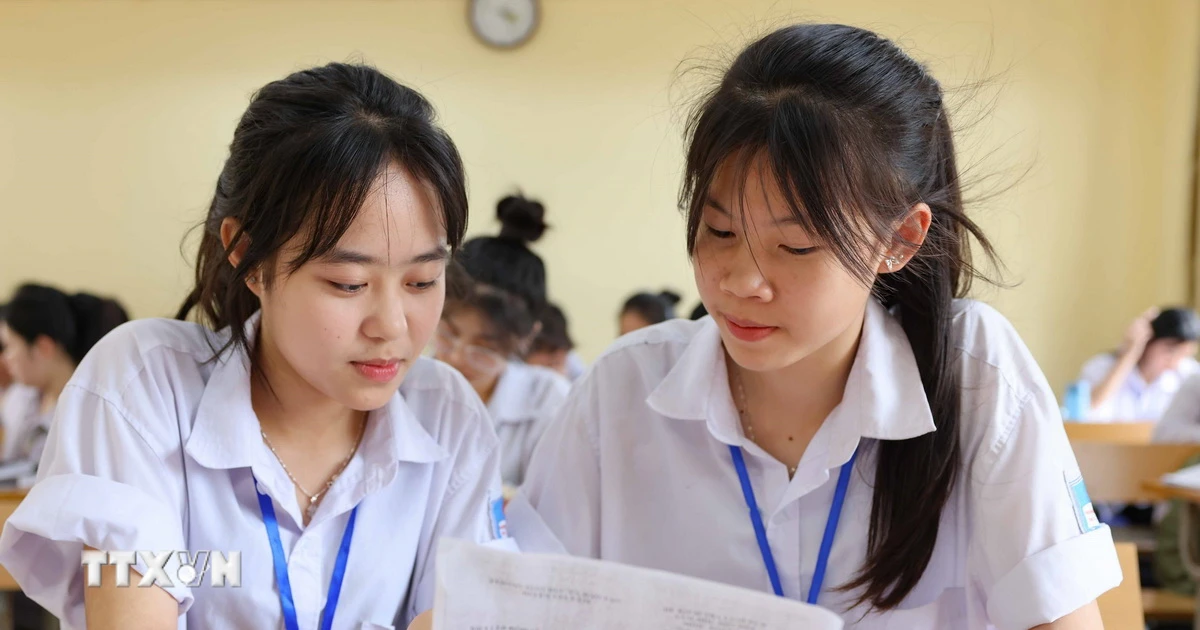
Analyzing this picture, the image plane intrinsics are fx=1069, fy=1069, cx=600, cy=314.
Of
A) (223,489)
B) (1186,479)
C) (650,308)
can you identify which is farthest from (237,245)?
(650,308)

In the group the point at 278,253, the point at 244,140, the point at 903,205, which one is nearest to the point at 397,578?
the point at 278,253

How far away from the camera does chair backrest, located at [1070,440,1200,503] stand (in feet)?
9.84

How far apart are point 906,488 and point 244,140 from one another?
2.96 ft

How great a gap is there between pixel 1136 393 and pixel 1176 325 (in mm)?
461

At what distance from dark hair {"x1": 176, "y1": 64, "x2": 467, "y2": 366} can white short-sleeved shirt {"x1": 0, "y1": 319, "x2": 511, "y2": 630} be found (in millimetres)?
116

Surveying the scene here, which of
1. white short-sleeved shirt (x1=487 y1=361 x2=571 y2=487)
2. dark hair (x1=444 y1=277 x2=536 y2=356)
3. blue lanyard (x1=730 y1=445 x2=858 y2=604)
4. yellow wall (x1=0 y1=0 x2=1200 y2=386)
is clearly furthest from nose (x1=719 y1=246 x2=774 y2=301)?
yellow wall (x1=0 y1=0 x2=1200 y2=386)

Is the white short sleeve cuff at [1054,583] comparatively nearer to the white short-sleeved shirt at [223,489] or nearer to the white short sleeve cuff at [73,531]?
the white short-sleeved shirt at [223,489]

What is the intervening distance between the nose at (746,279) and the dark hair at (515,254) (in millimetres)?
1620

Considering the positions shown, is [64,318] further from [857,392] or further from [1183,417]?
[1183,417]

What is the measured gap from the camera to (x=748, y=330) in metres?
1.20

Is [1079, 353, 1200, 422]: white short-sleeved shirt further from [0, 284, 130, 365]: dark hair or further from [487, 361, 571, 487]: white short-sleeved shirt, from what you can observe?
[0, 284, 130, 365]: dark hair

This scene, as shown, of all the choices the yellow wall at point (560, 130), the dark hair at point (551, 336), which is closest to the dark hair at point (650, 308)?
the dark hair at point (551, 336)

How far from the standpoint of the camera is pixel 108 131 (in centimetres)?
598

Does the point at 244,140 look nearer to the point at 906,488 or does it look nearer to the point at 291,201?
the point at 291,201
